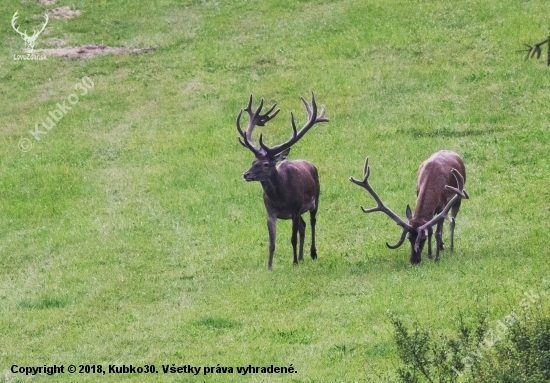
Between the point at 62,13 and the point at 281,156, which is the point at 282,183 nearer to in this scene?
the point at 281,156

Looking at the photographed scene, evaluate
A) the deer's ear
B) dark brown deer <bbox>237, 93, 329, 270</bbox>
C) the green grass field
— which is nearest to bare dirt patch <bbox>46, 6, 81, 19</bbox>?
the green grass field

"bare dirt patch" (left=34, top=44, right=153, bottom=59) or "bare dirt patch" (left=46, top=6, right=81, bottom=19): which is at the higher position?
"bare dirt patch" (left=46, top=6, right=81, bottom=19)

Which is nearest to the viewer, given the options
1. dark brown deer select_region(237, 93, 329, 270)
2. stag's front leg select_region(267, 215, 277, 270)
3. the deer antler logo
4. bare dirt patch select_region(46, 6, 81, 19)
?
dark brown deer select_region(237, 93, 329, 270)

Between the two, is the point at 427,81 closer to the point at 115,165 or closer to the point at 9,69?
the point at 115,165

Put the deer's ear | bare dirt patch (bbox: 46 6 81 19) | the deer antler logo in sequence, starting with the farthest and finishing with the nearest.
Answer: bare dirt patch (bbox: 46 6 81 19)
the deer antler logo
the deer's ear

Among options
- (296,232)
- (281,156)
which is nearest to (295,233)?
(296,232)

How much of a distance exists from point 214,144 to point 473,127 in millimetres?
8552

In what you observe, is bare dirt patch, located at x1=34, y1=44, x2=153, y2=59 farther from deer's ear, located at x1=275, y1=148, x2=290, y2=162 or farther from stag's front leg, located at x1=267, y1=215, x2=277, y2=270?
stag's front leg, located at x1=267, y1=215, x2=277, y2=270

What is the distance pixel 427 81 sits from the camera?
124ft

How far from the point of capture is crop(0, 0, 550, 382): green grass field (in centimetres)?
1795

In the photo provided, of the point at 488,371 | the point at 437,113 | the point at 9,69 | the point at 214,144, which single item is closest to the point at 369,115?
the point at 437,113

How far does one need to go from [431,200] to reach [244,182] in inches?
390

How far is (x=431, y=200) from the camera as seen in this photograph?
21.2m

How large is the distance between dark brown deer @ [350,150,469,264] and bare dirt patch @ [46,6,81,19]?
101 feet
